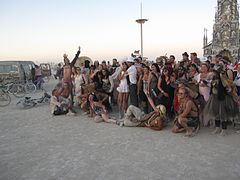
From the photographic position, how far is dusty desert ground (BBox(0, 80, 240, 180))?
4.11 m

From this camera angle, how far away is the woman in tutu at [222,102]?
5.91 metres

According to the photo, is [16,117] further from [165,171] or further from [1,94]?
[165,171]

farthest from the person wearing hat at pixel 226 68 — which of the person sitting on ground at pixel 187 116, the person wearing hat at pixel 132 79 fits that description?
the person wearing hat at pixel 132 79

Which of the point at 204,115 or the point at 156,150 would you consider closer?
the point at 156,150

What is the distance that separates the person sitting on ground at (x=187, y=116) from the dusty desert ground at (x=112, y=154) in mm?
276

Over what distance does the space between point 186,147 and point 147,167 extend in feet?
4.15

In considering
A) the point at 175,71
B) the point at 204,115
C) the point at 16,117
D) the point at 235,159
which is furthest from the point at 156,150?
the point at 16,117

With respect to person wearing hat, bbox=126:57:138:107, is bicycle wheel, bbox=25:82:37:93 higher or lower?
lower

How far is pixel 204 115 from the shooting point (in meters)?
6.29

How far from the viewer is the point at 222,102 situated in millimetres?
5949

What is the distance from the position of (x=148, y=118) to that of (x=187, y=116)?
3.54ft

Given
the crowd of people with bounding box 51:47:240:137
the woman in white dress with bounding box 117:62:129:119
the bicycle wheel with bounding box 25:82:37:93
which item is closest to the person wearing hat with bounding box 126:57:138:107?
the crowd of people with bounding box 51:47:240:137

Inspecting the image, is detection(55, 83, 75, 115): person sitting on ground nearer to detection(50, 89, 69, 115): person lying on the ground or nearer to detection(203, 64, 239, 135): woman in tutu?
detection(50, 89, 69, 115): person lying on the ground

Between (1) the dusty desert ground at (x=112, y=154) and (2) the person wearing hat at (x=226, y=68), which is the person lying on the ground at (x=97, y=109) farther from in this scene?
(2) the person wearing hat at (x=226, y=68)
